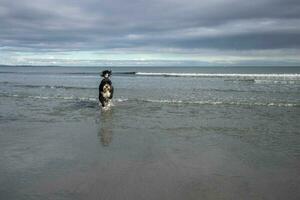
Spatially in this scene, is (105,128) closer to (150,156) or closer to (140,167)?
(150,156)

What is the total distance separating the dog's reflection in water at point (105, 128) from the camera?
8477 millimetres

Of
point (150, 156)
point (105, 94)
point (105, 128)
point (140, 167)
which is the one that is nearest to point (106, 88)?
point (105, 94)

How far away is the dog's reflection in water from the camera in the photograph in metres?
8.48

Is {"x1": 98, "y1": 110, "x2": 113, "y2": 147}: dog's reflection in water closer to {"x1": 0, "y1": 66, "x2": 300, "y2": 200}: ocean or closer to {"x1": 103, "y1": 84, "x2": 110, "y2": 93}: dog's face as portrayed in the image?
{"x1": 0, "y1": 66, "x2": 300, "y2": 200}: ocean

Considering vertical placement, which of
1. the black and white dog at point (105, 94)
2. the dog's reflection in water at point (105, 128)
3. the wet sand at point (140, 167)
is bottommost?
the wet sand at point (140, 167)

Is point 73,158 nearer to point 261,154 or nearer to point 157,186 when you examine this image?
point 157,186

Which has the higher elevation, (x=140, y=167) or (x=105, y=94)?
(x=105, y=94)

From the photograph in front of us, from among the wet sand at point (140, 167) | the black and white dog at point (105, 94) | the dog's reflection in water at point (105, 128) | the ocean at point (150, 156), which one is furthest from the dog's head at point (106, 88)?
the wet sand at point (140, 167)

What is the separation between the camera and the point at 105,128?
1009 cm

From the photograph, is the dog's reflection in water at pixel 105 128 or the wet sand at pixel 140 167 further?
the dog's reflection in water at pixel 105 128

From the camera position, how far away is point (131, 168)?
245 inches

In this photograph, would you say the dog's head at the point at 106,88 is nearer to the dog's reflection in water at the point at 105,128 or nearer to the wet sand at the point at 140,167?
the dog's reflection in water at the point at 105,128

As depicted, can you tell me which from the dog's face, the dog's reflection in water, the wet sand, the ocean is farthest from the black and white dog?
the wet sand

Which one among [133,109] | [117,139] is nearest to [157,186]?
[117,139]
